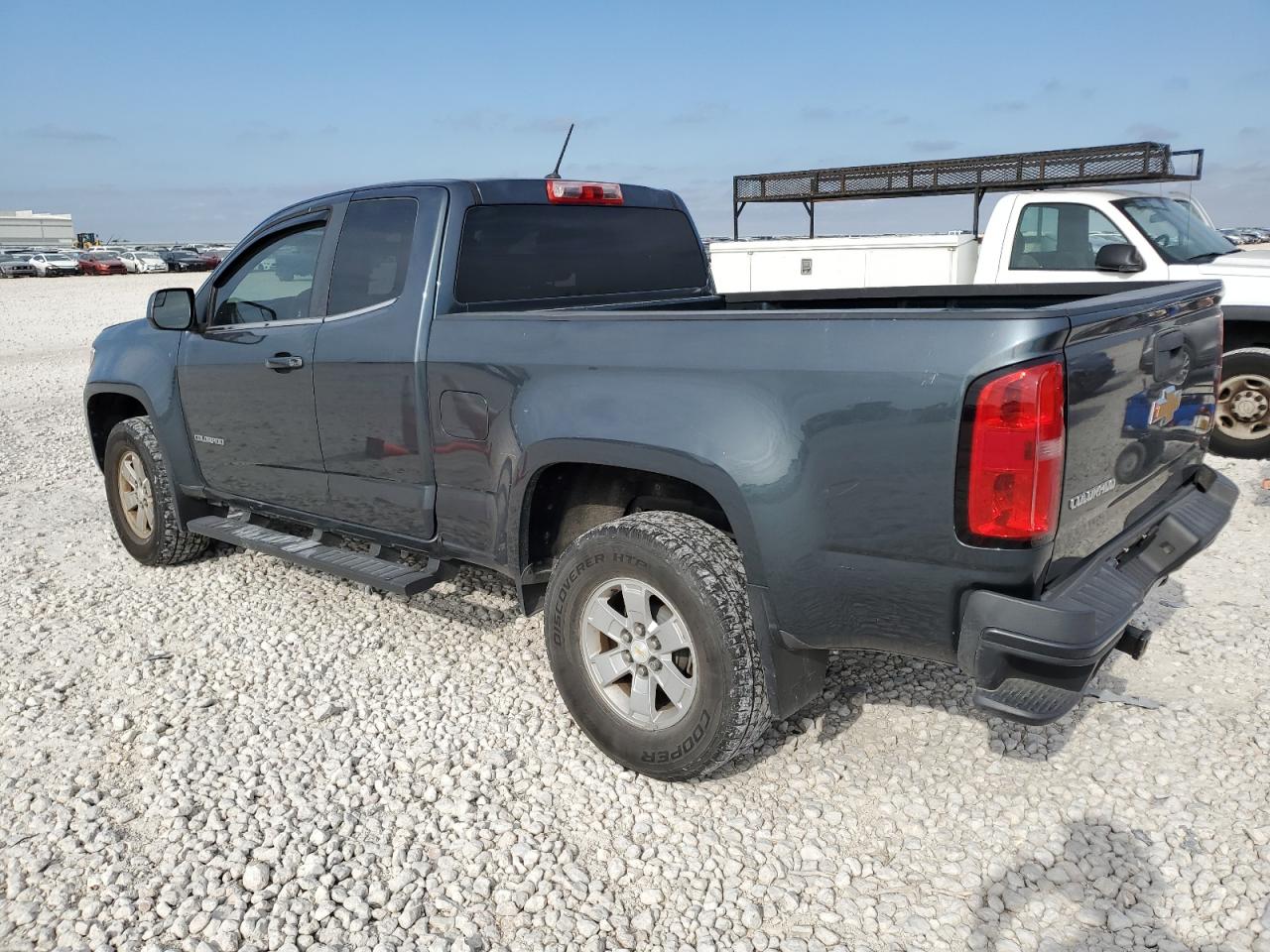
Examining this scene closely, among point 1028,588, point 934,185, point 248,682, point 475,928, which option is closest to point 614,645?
point 475,928

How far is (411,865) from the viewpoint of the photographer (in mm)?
2840

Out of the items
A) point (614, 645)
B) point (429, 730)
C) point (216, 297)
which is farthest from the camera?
point (216, 297)

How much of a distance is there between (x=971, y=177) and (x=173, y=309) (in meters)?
14.3

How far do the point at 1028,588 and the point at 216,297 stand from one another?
3987 millimetres

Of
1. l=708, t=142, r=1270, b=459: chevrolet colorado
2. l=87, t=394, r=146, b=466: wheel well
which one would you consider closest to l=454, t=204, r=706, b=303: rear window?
l=708, t=142, r=1270, b=459: chevrolet colorado

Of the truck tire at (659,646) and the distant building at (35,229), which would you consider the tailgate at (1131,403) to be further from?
the distant building at (35,229)

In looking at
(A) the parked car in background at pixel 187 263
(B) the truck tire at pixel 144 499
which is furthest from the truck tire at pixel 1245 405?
(A) the parked car in background at pixel 187 263

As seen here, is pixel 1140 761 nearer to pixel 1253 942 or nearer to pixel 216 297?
pixel 1253 942

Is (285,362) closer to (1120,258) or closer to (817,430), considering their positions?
(817,430)

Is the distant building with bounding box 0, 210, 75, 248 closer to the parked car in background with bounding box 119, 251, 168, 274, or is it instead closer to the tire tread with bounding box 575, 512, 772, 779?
the parked car in background with bounding box 119, 251, 168, 274

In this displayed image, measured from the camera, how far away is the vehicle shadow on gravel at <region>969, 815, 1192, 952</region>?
8.20ft

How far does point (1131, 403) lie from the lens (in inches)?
109

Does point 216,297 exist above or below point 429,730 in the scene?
above

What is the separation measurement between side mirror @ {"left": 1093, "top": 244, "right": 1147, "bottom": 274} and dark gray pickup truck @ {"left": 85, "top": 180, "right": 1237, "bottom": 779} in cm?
328
